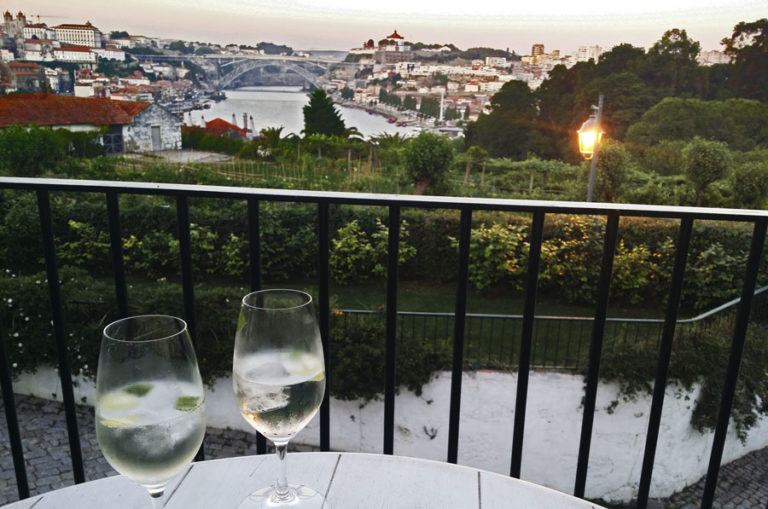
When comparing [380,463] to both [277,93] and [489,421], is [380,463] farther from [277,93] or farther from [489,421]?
[277,93]

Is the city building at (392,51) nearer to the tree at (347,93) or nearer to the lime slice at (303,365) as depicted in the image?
the tree at (347,93)

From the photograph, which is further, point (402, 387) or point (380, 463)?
point (402, 387)

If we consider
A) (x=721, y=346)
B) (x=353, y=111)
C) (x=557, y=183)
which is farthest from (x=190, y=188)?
(x=353, y=111)

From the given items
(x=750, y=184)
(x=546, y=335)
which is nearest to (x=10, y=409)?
(x=546, y=335)

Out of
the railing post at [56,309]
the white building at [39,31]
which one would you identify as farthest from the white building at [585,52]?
the railing post at [56,309]

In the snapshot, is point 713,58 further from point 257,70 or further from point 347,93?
point 257,70
